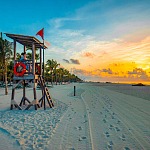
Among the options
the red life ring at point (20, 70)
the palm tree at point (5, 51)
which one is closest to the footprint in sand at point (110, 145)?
the red life ring at point (20, 70)

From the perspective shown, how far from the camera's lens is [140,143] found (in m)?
4.69

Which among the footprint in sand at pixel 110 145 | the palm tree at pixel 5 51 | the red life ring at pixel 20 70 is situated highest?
the palm tree at pixel 5 51

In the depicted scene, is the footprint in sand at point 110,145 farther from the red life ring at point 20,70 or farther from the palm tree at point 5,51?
the palm tree at point 5,51

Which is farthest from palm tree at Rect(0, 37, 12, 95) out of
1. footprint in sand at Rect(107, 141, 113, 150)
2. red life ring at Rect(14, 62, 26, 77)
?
footprint in sand at Rect(107, 141, 113, 150)

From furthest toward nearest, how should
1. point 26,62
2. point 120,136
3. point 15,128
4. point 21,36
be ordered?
1. point 26,62
2. point 21,36
3. point 15,128
4. point 120,136

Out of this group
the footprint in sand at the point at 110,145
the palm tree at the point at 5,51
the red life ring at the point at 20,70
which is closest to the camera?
the footprint in sand at the point at 110,145

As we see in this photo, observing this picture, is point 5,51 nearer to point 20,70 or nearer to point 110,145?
point 20,70

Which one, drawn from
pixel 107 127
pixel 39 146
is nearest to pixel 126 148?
pixel 107 127

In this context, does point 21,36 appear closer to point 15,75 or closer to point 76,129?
point 15,75

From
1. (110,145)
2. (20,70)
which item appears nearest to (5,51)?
(20,70)

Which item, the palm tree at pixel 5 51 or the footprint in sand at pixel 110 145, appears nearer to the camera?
the footprint in sand at pixel 110 145

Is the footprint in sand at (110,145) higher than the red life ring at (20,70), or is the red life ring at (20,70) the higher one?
the red life ring at (20,70)

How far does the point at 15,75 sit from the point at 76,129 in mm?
6338

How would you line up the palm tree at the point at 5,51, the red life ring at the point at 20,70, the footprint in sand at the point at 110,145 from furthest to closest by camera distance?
the palm tree at the point at 5,51, the red life ring at the point at 20,70, the footprint in sand at the point at 110,145
